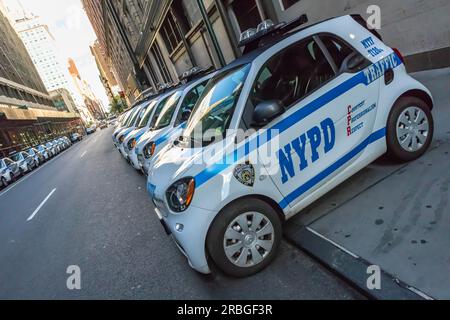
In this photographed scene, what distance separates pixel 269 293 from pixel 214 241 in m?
0.64

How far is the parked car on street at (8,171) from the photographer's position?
17.2 metres

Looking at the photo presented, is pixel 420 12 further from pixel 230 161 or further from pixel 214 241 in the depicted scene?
pixel 214 241

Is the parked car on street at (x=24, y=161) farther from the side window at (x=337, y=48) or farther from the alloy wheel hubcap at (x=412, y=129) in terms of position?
the alloy wheel hubcap at (x=412, y=129)

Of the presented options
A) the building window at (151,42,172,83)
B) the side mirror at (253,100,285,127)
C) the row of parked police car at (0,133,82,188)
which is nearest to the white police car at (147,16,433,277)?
the side mirror at (253,100,285,127)

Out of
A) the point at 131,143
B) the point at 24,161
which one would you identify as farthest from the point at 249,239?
the point at 24,161

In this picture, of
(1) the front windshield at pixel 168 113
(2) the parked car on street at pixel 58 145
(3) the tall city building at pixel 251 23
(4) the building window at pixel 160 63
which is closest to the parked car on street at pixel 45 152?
(2) the parked car on street at pixel 58 145

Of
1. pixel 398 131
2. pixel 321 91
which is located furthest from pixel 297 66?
pixel 398 131

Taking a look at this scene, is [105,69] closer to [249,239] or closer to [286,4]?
[286,4]

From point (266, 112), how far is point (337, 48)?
1.37 metres

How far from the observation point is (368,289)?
2.34m

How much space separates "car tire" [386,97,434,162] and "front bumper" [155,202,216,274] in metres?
2.36

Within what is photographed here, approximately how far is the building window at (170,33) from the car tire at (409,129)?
17616 mm

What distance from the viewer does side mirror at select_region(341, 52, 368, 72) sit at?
3451mm

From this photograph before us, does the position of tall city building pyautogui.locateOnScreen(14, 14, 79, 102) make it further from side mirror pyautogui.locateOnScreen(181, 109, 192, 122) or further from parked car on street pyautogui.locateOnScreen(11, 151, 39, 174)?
side mirror pyautogui.locateOnScreen(181, 109, 192, 122)
